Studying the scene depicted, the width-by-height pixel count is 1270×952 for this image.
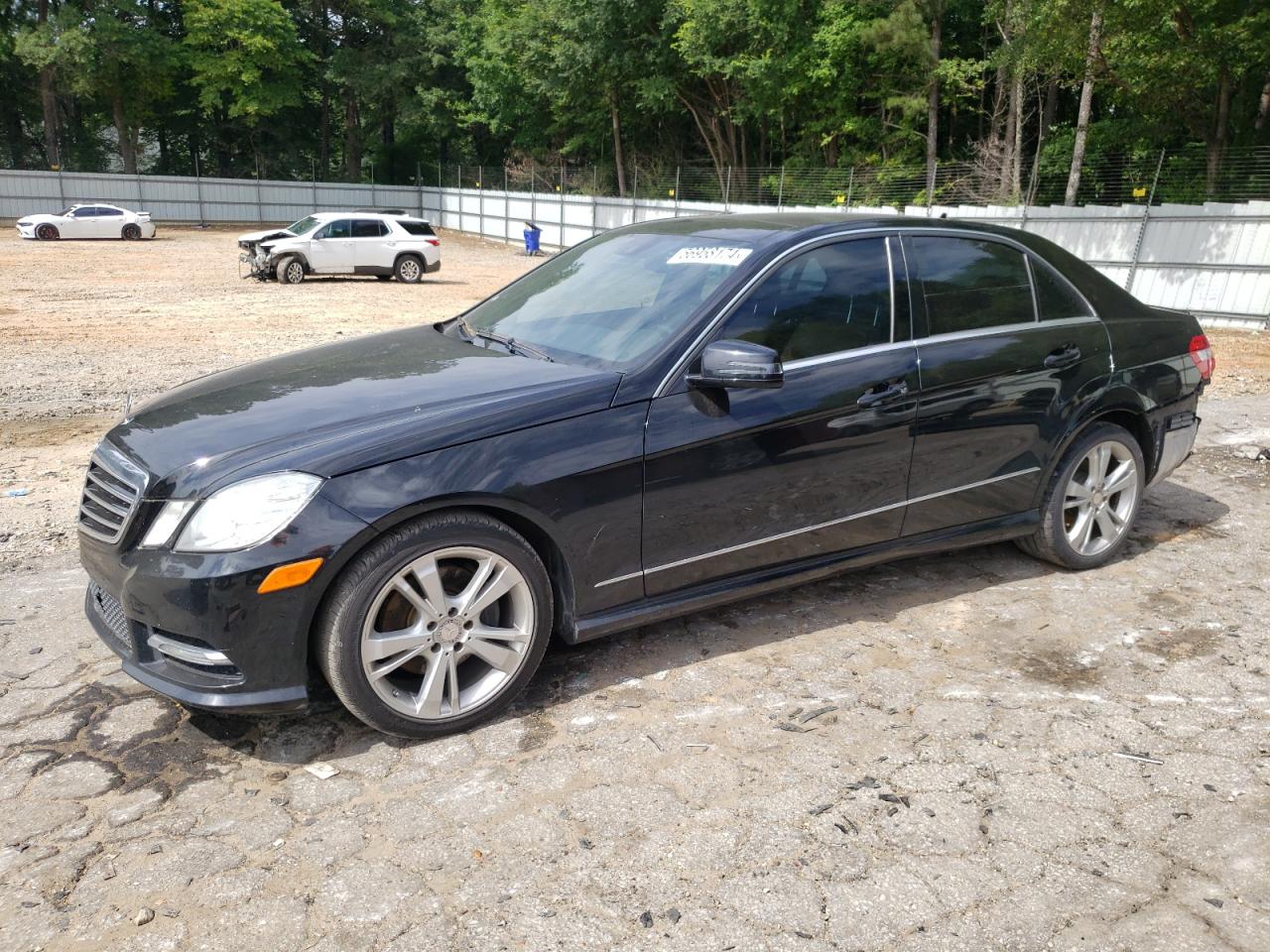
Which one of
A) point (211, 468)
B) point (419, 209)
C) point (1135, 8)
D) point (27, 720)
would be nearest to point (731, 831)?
point (211, 468)

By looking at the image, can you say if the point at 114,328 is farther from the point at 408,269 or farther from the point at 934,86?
the point at 934,86

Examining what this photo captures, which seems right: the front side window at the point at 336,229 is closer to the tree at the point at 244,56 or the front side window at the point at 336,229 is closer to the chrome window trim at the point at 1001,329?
the chrome window trim at the point at 1001,329

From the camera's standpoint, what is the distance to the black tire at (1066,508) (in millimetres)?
4570

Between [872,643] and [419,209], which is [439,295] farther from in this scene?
[419,209]

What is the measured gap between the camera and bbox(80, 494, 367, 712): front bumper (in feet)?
9.29

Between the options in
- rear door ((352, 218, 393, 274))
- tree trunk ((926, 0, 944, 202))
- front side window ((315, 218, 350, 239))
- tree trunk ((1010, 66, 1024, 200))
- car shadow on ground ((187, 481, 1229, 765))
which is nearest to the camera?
car shadow on ground ((187, 481, 1229, 765))

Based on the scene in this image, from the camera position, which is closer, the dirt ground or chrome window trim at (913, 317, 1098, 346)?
chrome window trim at (913, 317, 1098, 346)

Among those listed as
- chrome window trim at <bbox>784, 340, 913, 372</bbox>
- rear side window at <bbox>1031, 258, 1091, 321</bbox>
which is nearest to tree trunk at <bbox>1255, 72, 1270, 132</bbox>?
rear side window at <bbox>1031, 258, 1091, 321</bbox>

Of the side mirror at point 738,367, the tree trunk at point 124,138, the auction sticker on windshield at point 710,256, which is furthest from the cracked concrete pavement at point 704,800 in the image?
the tree trunk at point 124,138

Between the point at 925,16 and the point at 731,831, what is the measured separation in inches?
1247

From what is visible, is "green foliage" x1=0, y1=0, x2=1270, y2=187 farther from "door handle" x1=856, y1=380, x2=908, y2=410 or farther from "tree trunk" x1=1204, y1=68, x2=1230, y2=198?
"door handle" x1=856, y1=380, x2=908, y2=410

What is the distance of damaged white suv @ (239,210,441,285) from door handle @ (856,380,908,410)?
18.9 meters

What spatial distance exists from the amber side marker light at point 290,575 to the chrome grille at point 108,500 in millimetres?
575

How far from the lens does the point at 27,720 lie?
332 cm
